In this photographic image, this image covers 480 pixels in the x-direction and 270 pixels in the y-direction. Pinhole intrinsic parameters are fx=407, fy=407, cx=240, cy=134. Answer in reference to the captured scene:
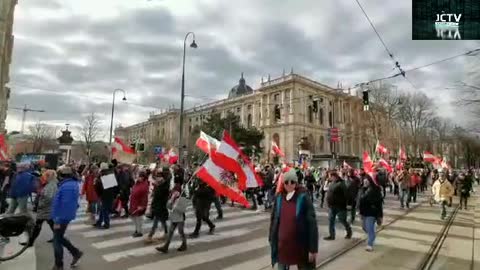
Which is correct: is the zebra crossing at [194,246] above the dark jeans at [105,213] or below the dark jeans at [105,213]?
below

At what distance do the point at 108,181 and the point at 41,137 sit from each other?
77.7m

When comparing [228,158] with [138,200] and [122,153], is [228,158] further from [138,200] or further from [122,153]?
[122,153]

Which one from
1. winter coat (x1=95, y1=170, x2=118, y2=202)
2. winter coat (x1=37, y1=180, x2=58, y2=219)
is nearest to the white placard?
winter coat (x1=95, y1=170, x2=118, y2=202)

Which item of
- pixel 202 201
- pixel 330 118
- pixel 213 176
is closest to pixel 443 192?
pixel 202 201

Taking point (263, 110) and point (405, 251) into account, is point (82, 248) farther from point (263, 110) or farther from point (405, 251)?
point (263, 110)

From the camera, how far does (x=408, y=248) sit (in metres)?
9.20

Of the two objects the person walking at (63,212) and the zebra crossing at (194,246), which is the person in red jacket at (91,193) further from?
the person walking at (63,212)

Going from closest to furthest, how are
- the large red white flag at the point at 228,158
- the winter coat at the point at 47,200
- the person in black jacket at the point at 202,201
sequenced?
the winter coat at the point at 47,200 → the large red white flag at the point at 228,158 → the person in black jacket at the point at 202,201

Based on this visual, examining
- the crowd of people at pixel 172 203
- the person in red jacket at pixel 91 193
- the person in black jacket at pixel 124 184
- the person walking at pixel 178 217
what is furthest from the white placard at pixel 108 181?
the person walking at pixel 178 217

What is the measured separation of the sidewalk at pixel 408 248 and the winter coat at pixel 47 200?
16.9 ft

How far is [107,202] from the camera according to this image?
11094 mm

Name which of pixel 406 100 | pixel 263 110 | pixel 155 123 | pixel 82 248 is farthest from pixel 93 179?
pixel 155 123

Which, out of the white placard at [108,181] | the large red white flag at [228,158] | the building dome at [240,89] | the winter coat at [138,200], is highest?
the building dome at [240,89]

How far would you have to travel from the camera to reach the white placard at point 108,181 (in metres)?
11.0
